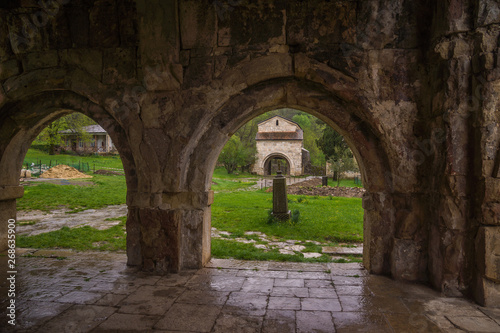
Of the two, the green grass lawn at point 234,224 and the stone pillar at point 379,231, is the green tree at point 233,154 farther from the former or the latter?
the stone pillar at point 379,231

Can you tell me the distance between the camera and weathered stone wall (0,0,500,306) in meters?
3.42

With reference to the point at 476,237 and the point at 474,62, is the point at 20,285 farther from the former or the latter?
the point at 474,62

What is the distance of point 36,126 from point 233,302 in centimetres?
428

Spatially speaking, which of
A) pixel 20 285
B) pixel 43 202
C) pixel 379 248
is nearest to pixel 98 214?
pixel 43 202

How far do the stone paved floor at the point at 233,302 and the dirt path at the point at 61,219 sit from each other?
2.81m

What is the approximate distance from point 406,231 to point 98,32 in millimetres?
4935

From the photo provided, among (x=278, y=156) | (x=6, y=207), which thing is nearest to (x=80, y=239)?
(x=6, y=207)

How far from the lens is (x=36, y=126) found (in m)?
4.97

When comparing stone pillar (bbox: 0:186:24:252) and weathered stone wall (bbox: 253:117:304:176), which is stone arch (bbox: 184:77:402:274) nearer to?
stone pillar (bbox: 0:186:24:252)

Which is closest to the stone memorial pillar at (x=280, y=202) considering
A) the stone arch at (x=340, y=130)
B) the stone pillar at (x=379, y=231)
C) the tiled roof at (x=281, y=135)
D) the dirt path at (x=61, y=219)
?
the stone arch at (x=340, y=130)

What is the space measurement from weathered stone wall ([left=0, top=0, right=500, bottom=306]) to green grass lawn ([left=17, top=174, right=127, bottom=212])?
242 inches

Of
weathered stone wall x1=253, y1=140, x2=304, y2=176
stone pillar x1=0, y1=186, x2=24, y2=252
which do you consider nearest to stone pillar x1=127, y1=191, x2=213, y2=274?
stone pillar x1=0, y1=186, x2=24, y2=252

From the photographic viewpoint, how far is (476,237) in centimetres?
331

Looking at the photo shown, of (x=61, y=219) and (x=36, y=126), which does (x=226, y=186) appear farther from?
(x=36, y=126)
